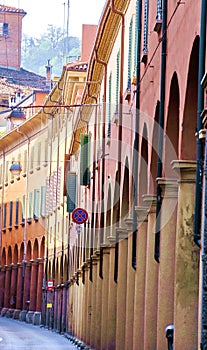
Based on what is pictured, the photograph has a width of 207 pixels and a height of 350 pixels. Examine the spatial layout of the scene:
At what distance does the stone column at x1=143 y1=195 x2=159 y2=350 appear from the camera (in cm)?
2078

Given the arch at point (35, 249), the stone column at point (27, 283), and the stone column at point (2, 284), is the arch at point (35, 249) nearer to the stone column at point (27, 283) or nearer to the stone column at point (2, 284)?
the stone column at point (27, 283)

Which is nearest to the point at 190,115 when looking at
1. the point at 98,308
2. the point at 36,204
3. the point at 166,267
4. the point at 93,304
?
the point at 166,267

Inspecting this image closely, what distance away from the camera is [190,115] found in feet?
53.7

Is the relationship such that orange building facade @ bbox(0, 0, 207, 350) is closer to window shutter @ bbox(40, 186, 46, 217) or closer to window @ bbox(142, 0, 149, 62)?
window @ bbox(142, 0, 149, 62)

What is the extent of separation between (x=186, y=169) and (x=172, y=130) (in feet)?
8.19

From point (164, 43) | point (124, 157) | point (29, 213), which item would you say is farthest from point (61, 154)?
point (164, 43)

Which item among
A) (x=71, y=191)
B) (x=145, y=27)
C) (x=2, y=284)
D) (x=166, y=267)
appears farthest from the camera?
(x=2, y=284)

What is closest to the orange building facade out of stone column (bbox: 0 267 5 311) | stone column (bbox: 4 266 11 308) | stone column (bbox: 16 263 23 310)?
stone column (bbox: 16 263 23 310)

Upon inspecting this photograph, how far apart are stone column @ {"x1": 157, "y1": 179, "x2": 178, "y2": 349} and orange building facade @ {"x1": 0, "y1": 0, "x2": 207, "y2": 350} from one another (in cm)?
2

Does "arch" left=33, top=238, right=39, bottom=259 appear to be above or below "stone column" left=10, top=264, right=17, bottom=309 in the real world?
above

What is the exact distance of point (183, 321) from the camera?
52.9 ft

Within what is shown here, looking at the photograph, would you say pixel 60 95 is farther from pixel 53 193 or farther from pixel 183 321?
pixel 183 321

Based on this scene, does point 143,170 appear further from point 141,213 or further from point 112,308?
point 112,308

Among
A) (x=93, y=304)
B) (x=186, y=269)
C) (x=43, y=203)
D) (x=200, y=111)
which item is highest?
(x=43, y=203)
